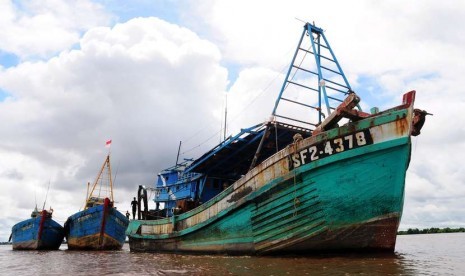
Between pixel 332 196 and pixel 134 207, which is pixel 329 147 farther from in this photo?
pixel 134 207

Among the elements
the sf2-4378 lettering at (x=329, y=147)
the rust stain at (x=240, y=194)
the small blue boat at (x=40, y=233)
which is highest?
the sf2-4378 lettering at (x=329, y=147)

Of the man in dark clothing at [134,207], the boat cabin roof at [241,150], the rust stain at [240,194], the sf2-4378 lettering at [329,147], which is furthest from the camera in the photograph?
the man in dark clothing at [134,207]

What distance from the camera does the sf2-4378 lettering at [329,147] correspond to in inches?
420

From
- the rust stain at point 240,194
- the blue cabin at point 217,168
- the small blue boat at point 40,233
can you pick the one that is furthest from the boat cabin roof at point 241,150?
the small blue boat at point 40,233

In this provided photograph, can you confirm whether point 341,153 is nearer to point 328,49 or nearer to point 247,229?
point 247,229

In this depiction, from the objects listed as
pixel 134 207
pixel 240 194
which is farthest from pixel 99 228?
pixel 240 194

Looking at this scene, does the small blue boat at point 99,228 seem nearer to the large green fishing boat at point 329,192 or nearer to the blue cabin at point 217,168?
the blue cabin at point 217,168

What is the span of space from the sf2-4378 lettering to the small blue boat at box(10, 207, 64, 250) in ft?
90.3

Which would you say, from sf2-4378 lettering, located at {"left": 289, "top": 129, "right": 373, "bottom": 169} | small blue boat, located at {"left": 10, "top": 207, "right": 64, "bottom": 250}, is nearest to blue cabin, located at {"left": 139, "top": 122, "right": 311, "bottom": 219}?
sf2-4378 lettering, located at {"left": 289, "top": 129, "right": 373, "bottom": 169}

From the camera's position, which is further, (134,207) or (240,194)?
(134,207)

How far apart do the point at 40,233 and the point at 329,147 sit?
29103 mm

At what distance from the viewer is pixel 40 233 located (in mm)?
30625

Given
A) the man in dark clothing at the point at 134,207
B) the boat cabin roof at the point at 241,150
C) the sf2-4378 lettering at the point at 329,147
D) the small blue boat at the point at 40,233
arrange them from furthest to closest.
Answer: the small blue boat at the point at 40,233
the man in dark clothing at the point at 134,207
the boat cabin roof at the point at 241,150
the sf2-4378 lettering at the point at 329,147

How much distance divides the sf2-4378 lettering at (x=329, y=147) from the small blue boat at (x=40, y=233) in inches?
1084
